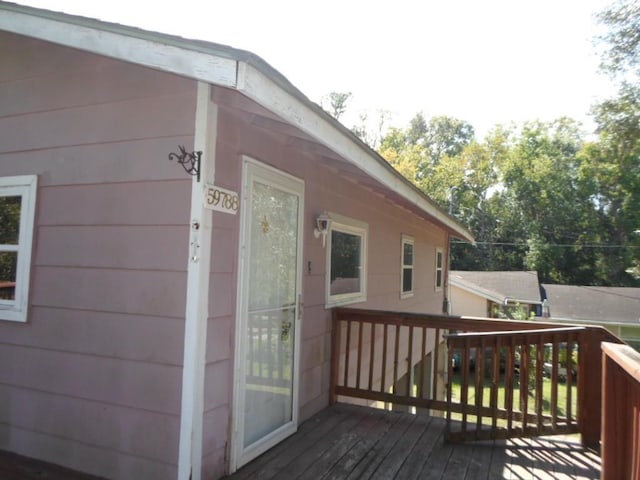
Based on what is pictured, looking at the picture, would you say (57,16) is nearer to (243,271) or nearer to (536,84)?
(243,271)

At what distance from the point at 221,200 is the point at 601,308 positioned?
73.2ft

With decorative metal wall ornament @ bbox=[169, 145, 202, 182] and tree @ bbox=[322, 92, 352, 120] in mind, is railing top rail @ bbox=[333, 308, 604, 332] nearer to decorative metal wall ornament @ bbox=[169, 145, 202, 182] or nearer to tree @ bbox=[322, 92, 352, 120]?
decorative metal wall ornament @ bbox=[169, 145, 202, 182]

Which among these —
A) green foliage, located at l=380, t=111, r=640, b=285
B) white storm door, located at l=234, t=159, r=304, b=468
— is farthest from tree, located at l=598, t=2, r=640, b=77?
green foliage, located at l=380, t=111, r=640, b=285

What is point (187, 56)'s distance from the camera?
1907 mm

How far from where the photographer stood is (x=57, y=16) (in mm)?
2211

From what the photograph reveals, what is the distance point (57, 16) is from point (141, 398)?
2.06 metres

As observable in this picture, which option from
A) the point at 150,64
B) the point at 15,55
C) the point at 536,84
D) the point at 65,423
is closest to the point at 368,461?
the point at 65,423

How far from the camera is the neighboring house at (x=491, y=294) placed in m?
19.8

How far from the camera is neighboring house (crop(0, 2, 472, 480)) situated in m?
2.35

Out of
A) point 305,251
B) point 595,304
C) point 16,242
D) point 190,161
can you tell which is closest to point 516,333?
point 305,251

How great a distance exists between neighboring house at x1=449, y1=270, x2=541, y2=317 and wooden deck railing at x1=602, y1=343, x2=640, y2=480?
17849 millimetres

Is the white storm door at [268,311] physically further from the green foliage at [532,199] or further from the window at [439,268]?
the green foliage at [532,199]

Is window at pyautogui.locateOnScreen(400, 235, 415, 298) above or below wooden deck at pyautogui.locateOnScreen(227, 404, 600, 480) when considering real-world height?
above

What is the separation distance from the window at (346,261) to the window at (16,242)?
2354 millimetres
